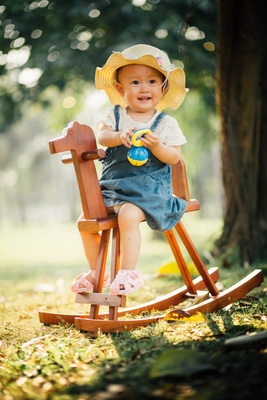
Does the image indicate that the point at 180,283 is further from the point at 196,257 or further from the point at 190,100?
the point at 190,100

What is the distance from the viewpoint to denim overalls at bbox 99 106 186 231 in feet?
8.75

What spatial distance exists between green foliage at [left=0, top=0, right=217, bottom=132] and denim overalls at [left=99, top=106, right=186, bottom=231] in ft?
10.3

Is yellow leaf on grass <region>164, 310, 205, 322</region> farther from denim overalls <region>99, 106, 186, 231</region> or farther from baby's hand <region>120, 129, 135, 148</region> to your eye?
baby's hand <region>120, 129, 135, 148</region>

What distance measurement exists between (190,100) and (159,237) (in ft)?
16.8

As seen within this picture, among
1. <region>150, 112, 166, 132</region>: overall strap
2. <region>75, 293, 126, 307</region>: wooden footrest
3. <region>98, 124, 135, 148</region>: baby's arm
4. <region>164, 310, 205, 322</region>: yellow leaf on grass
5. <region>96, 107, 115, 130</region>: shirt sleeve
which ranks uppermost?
<region>96, 107, 115, 130</region>: shirt sleeve

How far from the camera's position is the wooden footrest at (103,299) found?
2.50m

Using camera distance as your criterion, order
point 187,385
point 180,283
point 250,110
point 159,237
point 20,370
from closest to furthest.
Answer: point 187,385
point 20,370
point 180,283
point 250,110
point 159,237

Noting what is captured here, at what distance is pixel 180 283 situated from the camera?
4.32 m

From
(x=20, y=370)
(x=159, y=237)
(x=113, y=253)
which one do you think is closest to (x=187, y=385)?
(x=20, y=370)

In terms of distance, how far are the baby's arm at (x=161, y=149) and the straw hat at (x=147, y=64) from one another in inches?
18.0

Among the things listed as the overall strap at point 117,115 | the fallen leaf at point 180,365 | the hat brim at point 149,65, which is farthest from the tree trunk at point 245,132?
the fallen leaf at point 180,365

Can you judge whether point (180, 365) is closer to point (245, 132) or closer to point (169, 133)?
point (169, 133)

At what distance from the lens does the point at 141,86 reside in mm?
2736

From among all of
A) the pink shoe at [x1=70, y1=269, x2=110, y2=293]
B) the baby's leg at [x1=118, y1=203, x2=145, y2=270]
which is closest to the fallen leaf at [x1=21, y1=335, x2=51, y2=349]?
the pink shoe at [x1=70, y1=269, x2=110, y2=293]
